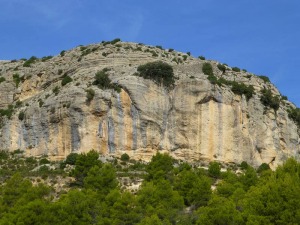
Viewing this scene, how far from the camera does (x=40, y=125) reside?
70938mm

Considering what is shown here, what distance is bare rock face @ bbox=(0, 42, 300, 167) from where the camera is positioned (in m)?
68.8

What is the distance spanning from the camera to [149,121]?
69.4 m

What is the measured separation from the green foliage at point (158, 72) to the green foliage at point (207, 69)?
176 inches

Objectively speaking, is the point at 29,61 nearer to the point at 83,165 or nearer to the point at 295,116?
the point at 83,165

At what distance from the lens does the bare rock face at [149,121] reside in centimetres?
6875

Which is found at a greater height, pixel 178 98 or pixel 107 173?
→ pixel 178 98

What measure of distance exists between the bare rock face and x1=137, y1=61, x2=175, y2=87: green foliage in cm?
68

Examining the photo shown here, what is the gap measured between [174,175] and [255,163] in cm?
1421

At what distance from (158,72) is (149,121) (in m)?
5.96

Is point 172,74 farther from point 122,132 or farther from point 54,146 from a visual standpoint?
point 54,146

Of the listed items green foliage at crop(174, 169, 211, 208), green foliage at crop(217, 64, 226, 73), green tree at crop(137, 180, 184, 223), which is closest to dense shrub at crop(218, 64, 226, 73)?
green foliage at crop(217, 64, 226, 73)

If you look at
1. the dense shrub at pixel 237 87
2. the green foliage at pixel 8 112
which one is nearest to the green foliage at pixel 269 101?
the dense shrub at pixel 237 87

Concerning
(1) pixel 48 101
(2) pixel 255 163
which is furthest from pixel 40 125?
(2) pixel 255 163

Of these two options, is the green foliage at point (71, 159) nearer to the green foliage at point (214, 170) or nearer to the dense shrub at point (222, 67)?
the green foliage at point (214, 170)
